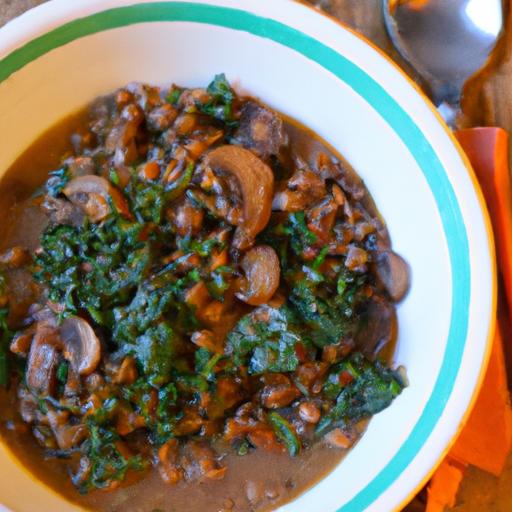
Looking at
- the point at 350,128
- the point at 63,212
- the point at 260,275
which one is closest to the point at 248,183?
the point at 260,275

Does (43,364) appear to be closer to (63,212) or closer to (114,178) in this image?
(63,212)

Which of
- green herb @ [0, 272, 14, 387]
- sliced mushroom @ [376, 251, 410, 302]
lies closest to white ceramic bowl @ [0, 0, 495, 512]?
sliced mushroom @ [376, 251, 410, 302]

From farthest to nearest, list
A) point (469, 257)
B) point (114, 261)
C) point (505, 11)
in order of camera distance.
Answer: point (505, 11) → point (114, 261) → point (469, 257)

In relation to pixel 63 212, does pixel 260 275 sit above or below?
below

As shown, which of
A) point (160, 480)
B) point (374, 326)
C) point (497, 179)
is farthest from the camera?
point (497, 179)

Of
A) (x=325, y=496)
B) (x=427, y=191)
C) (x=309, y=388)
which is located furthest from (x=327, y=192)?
(x=325, y=496)

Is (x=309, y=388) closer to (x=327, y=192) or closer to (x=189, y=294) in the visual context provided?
(x=189, y=294)
